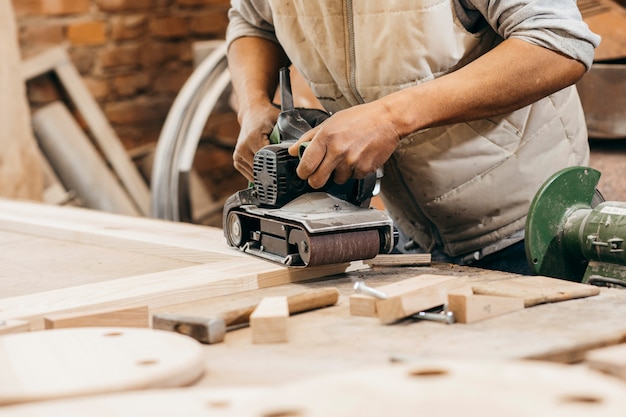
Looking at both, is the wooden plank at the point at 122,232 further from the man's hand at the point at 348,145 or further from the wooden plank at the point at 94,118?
the wooden plank at the point at 94,118

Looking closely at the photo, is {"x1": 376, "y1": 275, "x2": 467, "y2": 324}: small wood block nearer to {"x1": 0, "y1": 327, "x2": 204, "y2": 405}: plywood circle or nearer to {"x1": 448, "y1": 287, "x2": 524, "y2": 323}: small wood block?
{"x1": 448, "y1": 287, "x2": 524, "y2": 323}: small wood block

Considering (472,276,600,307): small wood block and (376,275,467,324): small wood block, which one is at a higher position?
(376,275,467,324): small wood block

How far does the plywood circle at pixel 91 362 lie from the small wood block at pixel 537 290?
0.61m

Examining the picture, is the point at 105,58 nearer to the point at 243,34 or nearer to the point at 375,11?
the point at 243,34

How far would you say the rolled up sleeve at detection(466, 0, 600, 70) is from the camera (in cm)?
187

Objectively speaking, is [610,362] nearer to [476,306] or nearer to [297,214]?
[476,306]

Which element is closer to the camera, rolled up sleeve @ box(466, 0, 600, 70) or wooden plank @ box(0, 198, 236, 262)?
rolled up sleeve @ box(466, 0, 600, 70)

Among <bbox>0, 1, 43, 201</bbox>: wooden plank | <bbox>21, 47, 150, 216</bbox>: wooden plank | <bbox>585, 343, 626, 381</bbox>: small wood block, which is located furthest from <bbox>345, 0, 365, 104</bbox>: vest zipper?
<bbox>21, 47, 150, 216</bbox>: wooden plank

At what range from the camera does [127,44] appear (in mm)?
5238

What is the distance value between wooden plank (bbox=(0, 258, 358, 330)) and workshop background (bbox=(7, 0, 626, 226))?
9.56 feet

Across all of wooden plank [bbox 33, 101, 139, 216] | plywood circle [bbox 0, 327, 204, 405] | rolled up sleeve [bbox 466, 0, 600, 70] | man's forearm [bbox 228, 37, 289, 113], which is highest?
rolled up sleeve [bbox 466, 0, 600, 70]

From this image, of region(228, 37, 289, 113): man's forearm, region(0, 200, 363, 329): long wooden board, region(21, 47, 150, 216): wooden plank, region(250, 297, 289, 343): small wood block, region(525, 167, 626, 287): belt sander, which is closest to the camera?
region(250, 297, 289, 343): small wood block

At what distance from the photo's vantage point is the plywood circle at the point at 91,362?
110cm

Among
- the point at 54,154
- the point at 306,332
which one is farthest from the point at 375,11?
the point at 54,154
